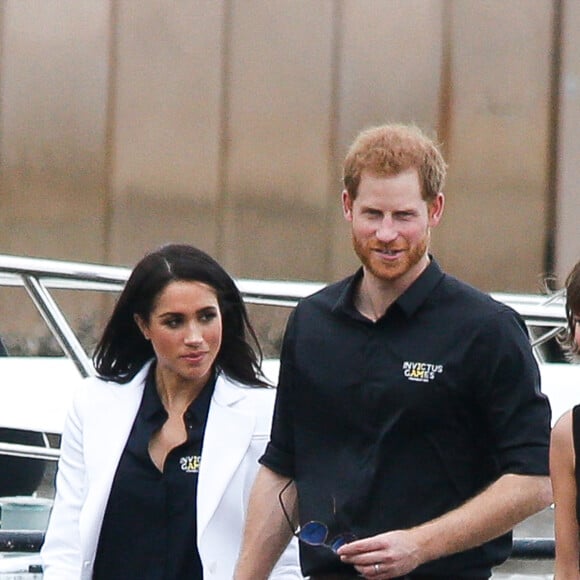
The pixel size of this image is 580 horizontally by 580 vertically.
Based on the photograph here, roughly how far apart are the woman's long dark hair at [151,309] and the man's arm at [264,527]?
332mm

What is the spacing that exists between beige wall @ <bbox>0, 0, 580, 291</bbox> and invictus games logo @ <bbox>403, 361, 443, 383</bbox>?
704 cm

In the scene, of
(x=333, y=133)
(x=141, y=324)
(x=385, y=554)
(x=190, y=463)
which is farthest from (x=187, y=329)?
(x=333, y=133)

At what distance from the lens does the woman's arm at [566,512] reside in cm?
301

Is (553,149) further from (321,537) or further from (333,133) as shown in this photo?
(321,537)

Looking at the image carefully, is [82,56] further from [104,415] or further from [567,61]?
[104,415]

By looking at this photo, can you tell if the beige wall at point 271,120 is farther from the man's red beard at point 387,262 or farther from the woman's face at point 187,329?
the man's red beard at point 387,262

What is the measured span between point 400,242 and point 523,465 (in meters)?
0.47

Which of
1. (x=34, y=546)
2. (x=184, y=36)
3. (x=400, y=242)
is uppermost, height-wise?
(x=184, y=36)

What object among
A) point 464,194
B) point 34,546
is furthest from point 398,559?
point 464,194

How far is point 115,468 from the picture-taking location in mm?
3574

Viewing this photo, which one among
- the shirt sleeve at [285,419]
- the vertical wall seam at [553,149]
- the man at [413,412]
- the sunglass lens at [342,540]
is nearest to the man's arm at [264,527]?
the shirt sleeve at [285,419]

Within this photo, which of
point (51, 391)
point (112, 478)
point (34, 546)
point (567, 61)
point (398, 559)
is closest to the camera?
point (398, 559)

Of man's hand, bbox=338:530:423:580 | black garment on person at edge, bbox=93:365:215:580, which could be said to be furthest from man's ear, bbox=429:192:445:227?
black garment on person at edge, bbox=93:365:215:580

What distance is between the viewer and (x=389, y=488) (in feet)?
10.5
